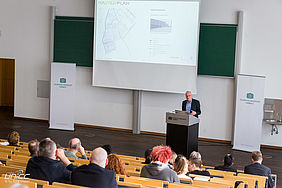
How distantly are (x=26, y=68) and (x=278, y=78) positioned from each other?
7.45 m

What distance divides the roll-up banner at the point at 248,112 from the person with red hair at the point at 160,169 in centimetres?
612

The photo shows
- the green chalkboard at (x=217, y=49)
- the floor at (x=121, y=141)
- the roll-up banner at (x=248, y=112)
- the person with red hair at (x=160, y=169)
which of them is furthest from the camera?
the green chalkboard at (x=217, y=49)

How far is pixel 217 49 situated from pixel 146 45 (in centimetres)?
188

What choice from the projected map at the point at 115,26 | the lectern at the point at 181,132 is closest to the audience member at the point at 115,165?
the lectern at the point at 181,132

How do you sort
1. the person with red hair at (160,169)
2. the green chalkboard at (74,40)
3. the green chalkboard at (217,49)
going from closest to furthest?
the person with red hair at (160,169), the green chalkboard at (217,49), the green chalkboard at (74,40)

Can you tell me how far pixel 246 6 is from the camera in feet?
37.2

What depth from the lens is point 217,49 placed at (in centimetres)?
1162

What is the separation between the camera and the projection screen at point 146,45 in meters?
11.5

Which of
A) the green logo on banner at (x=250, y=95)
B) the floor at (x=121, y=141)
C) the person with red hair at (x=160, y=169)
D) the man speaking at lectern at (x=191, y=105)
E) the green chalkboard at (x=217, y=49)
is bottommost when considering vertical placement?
the floor at (x=121, y=141)

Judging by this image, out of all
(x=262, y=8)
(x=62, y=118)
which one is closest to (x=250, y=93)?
(x=262, y=8)

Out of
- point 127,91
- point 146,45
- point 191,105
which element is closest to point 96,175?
point 191,105

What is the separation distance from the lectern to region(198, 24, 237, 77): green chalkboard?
302 centimetres

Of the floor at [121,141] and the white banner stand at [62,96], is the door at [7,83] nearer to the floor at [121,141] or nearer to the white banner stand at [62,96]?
the floor at [121,141]

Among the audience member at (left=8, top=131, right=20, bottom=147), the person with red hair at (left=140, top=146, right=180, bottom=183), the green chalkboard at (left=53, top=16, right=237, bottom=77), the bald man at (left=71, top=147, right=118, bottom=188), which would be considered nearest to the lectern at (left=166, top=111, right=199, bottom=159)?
the audience member at (left=8, top=131, right=20, bottom=147)
